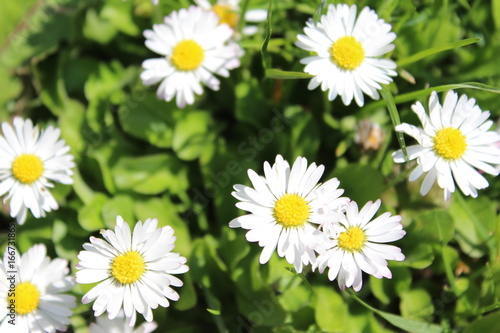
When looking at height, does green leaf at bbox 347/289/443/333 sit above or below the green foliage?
below

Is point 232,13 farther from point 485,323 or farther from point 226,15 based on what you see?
point 485,323

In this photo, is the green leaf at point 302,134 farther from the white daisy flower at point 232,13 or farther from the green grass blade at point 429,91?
the white daisy flower at point 232,13

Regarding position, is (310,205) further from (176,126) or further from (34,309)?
(34,309)

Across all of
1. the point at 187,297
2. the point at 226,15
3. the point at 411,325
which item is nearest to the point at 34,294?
the point at 187,297

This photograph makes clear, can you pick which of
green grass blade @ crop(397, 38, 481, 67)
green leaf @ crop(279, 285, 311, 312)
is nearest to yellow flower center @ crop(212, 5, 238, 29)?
green grass blade @ crop(397, 38, 481, 67)

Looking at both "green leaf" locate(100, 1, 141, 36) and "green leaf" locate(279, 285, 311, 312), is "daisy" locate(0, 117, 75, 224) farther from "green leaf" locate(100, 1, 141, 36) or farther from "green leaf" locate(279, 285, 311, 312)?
"green leaf" locate(279, 285, 311, 312)

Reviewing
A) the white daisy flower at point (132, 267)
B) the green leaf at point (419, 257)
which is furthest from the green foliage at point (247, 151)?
the white daisy flower at point (132, 267)
